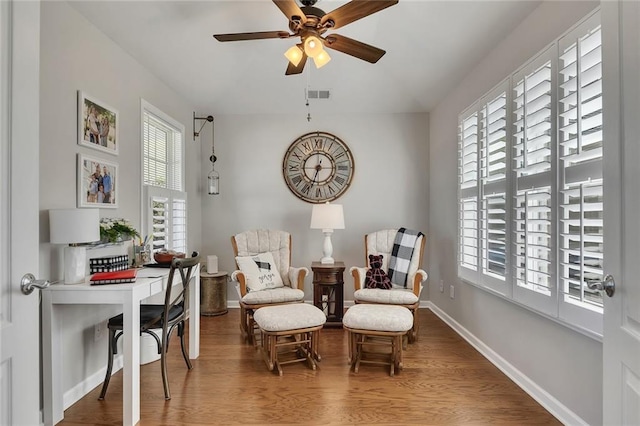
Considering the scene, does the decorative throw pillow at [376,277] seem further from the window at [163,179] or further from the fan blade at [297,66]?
the window at [163,179]

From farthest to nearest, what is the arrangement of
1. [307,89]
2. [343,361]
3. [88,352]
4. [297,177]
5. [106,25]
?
[297,177] < [307,89] < [343,361] < [106,25] < [88,352]

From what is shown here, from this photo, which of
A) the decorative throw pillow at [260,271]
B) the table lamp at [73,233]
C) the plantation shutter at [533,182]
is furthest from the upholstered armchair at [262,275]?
the plantation shutter at [533,182]

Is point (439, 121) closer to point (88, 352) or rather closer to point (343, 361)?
point (343, 361)

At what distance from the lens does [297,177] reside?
4.47m

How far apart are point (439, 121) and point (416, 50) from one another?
1.11 m

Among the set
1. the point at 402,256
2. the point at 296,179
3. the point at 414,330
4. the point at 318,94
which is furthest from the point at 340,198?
the point at 414,330


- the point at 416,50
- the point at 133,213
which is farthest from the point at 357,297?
the point at 416,50

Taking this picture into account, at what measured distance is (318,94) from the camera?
4145mm

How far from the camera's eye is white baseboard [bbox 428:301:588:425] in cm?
196

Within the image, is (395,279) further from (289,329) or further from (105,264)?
(105,264)

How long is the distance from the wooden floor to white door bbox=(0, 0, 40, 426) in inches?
48.6

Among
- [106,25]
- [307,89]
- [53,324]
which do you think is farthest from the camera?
[307,89]

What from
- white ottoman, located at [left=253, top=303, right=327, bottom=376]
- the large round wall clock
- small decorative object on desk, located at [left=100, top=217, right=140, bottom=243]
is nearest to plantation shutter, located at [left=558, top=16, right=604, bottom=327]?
white ottoman, located at [left=253, top=303, right=327, bottom=376]

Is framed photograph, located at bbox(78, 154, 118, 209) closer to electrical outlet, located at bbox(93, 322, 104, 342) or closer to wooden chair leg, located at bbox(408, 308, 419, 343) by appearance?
electrical outlet, located at bbox(93, 322, 104, 342)
